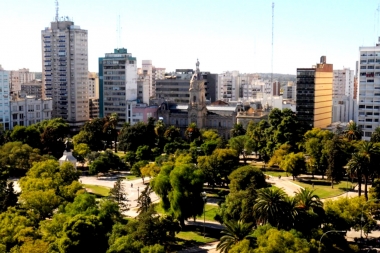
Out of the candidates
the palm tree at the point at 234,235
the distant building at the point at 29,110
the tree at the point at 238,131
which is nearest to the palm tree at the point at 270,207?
the palm tree at the point at 234,235

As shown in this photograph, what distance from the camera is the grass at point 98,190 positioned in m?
77.7

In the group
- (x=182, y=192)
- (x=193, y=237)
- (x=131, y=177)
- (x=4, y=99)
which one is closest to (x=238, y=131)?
(x=131, y=177)

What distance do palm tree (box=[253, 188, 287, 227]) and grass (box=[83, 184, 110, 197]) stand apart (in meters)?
34.6

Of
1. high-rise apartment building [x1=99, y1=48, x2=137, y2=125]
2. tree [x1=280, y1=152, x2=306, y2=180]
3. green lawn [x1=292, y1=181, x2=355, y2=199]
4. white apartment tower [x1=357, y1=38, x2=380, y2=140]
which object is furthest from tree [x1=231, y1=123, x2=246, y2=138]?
high-rise apartment building [x1=99, y1=48, x2=137, y2=125]

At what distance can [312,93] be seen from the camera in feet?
424

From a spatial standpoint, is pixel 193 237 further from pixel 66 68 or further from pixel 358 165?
pixel 66 68

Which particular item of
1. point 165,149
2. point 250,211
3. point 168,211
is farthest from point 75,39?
point 250,211

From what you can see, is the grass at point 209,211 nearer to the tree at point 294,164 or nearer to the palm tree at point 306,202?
the palm tree at point 306,202

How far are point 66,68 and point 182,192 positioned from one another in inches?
4181

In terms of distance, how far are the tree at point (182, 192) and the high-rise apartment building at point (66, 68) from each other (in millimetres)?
101033

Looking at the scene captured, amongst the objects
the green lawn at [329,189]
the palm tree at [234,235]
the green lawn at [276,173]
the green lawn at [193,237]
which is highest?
the palm tree at [234,235]

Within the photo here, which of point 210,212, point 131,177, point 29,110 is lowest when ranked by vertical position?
point 210,212

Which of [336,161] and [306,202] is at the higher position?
[336,161]

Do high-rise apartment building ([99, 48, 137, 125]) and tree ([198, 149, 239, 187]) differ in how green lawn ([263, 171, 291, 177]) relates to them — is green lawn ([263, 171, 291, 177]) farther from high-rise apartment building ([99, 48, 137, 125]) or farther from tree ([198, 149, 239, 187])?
high-rise apartment building ([99, 48, 137, 125])
